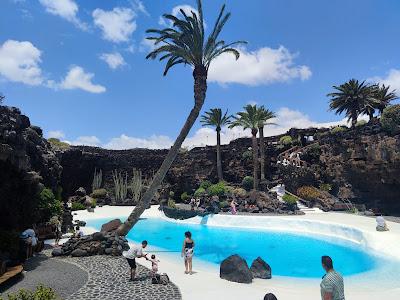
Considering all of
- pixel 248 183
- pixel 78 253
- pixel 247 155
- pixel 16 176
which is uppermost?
pixel 247 155

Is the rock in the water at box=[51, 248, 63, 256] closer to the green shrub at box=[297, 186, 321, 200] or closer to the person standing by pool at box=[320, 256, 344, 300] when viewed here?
the person standing by pool at box=[320, 256, 344, 300]

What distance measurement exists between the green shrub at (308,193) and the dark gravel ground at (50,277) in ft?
84.1

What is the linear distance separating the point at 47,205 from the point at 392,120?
26.6 meters

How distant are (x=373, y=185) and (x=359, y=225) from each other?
10.3 m

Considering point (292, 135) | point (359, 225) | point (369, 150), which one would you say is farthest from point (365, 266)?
point (292, 135)

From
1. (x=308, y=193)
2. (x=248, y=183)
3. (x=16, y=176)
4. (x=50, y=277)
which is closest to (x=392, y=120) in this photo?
(x=308, y=193)

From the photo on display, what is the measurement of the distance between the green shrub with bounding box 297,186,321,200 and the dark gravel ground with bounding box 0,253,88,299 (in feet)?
84.1

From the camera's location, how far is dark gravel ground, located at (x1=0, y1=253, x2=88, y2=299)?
1012 centimetres

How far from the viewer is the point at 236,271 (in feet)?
38.1

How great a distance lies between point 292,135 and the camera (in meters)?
45.6

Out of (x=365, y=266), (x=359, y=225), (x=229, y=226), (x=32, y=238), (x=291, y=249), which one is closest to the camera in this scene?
(x=32, y=238)

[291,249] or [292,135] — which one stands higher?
[292,135]

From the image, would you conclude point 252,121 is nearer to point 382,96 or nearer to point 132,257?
point 382,96

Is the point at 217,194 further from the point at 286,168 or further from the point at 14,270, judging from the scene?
the point at 14,270
